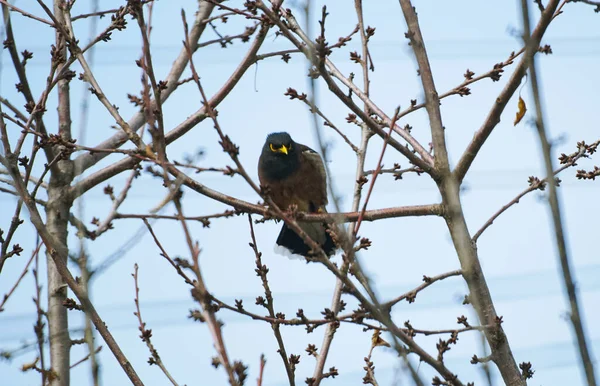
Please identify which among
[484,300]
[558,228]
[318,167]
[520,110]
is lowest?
[558,228]

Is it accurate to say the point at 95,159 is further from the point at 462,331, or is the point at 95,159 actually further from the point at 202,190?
the point at 462,331

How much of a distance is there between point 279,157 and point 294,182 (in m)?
0.32

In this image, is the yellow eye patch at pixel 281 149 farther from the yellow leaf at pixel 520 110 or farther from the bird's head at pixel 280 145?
the yellow leaf at pixel 520 110

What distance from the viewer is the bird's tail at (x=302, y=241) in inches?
214

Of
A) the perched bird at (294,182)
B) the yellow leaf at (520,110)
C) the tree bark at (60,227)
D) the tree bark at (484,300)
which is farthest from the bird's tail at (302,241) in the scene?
the tree bark at (484,300)

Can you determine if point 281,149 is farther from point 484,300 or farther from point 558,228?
point 558,228

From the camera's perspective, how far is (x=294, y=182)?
551cm

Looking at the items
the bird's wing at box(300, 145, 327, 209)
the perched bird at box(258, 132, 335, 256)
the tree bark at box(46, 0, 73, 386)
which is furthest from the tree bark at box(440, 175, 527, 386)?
the bird's wing at box(300, 145, 327, 209)

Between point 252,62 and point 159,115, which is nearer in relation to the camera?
point 159,115

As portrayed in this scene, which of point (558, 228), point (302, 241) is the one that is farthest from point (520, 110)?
point (302, 241)

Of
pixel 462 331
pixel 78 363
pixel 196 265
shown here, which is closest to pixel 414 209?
pixel 462 331

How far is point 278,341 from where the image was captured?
288 cm

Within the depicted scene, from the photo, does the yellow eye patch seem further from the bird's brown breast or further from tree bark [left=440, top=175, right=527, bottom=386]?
tree bark [left=440, top=175, right=527, bottom=386]

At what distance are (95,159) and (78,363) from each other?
174 cm
